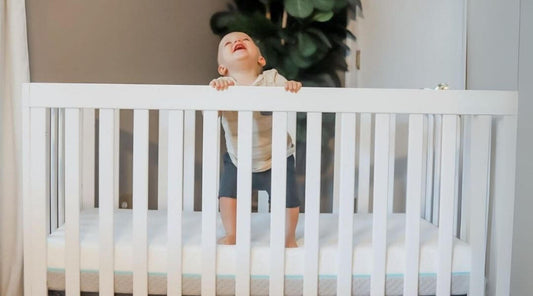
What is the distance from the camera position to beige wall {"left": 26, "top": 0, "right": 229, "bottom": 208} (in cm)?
177

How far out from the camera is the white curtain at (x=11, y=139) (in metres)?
1.60

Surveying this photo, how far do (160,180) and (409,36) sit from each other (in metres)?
1.05

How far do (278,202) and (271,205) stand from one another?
0.02 m

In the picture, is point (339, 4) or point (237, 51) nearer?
point (237, 51)

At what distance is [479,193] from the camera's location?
1201 mm

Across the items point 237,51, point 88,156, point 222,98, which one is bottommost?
point 88,156

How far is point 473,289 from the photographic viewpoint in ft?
3.98

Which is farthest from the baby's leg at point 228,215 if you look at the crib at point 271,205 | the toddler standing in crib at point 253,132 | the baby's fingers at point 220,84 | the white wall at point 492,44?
the white wall at point 492,44

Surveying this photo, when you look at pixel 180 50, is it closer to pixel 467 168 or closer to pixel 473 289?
pixel 467 168

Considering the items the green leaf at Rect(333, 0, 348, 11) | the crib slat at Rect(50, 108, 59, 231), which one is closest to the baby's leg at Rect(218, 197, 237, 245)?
the crib slat at Rect(50, 108, 59, 231)

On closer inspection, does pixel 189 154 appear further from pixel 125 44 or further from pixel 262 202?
pixel 125 44

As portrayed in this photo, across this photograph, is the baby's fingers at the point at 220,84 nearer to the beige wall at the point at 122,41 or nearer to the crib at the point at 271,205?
the crib at the point at 271,205

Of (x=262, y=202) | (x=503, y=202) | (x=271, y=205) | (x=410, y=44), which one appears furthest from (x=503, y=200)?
(x=262, y=202)

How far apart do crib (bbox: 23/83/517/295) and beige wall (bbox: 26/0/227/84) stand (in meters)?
0.70
